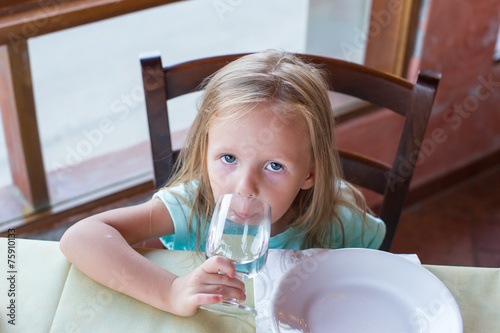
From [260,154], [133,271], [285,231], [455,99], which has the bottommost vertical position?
[455,99]

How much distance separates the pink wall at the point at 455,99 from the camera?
194 cm

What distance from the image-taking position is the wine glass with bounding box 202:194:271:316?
0.75 metres

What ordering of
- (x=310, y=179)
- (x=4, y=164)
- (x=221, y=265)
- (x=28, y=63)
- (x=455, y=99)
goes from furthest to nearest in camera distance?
1. (x=455, y=99)
2. (x=4, y=164)
3. (x=28, y=63)
4. (x=310, y=179)
5. (x=221, y=265)

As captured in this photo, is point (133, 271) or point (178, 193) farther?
point (178, 193)

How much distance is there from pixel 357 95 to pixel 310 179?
0.66ft

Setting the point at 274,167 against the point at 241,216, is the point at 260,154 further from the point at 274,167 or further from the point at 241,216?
the point at 241,216

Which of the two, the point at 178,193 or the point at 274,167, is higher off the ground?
the point at 274,167

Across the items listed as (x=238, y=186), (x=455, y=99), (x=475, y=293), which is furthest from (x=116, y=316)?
(x=455, y=99)

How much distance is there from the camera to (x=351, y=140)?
6.43 feet

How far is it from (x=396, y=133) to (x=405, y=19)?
41cm

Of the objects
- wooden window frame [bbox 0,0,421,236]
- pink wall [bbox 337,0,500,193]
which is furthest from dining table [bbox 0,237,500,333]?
pink wall [bbox 337,0,500,193]

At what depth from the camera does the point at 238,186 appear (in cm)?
87

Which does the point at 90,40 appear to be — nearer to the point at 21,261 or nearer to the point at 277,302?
the point at 21,261

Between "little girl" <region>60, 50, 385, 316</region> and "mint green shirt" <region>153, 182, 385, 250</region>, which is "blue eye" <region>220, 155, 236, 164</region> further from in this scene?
Answer: "mint green shirt" <region>153, 182, 385, 250</region>
